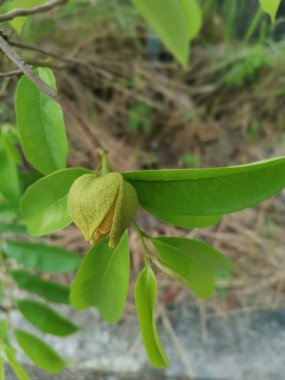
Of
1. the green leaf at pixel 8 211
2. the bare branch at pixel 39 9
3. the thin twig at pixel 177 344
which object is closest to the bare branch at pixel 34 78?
the bare branch at pixel 39 9

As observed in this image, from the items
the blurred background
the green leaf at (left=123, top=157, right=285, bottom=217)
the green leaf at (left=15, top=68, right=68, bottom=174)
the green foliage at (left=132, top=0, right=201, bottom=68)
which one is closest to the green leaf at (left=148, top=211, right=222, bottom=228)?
the green leaf at (left=123, top=157, right=285, bottom=217)

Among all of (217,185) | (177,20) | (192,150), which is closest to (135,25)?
(192,150)

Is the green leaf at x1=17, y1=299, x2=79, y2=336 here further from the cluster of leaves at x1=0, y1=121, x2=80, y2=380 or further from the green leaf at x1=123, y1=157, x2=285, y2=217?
the green leaf at x1=123, y1=157, x2=285, y2=217

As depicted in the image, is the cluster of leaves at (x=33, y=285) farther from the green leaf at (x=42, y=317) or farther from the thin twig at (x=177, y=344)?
the thin twig at (x=177, y=344)

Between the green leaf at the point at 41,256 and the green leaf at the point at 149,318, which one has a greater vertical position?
the green leaf at the point at 149,318

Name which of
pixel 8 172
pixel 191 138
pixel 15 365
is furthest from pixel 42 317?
pixel 191 138

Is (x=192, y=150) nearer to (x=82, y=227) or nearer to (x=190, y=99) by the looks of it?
(x=190, y=99)
